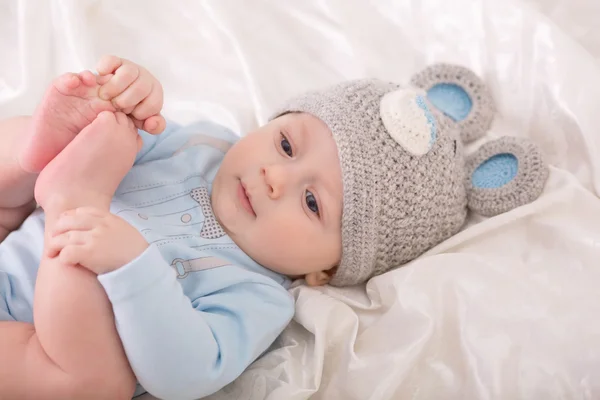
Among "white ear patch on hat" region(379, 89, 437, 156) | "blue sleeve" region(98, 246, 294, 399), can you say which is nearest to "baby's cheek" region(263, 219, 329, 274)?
"blue sleeve" region(98, 246, 294, 399)

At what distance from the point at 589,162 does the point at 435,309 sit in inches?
20.4

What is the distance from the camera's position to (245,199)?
114 cm

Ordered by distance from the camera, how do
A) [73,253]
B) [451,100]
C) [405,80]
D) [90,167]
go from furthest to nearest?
[405,80], [451,100], [90,167], [73,253]

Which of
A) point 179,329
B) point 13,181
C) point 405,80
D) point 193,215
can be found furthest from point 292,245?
point 405,80

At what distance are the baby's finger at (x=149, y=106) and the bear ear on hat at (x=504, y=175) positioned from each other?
65 centimetres

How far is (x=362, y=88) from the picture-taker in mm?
1195

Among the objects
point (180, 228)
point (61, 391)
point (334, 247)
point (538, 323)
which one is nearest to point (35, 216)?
point (180, 228)

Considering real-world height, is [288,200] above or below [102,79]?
below

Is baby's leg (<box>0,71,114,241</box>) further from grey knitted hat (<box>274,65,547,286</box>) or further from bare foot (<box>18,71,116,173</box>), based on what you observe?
grey knitted hat (<box>274,65,547,286</box>)

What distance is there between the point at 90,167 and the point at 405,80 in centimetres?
89

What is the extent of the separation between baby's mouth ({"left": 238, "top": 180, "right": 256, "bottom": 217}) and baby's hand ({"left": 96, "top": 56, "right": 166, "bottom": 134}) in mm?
197

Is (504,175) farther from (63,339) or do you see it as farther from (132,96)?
(63,339)

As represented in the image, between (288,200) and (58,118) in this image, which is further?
(288,200)

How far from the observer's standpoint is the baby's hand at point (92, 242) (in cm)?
83
